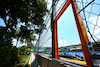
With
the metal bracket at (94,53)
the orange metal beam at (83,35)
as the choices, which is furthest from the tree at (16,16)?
the metal bracket at (94,53)

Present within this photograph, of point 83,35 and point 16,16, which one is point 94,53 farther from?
point 16,16

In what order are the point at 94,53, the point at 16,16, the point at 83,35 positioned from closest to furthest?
1. the point at 94,53
2. the point at 83,35
3. the point at 16,16

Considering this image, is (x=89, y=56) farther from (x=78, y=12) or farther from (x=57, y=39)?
(x=57, y=39)


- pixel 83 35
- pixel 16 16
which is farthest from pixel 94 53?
pixel 16 16

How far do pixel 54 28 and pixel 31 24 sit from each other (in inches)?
168

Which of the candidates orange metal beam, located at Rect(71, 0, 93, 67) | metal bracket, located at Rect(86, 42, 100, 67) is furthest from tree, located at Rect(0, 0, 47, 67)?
metal bracket, located at Rect(86, 42, 100, 67)

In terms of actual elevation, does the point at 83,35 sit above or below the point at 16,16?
below

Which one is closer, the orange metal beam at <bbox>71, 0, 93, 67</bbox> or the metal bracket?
the metal bracket

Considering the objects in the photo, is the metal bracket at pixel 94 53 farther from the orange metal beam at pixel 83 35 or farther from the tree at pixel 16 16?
the tree at pixel 16 16

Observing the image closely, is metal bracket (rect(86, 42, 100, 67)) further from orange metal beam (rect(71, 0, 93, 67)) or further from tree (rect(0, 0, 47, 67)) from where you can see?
tree (rect(0, 0, 47, 67))

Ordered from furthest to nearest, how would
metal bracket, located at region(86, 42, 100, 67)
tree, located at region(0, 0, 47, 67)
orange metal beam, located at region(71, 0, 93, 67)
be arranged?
tree, located at region(0, 0, 47, 67) → orange metal beam, located at region(71, 0, 93, 67) → metal bracket, located at region(86, 42, 100, 67)

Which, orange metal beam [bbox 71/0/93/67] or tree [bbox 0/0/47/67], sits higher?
tree [bbox 0/0/47/67]

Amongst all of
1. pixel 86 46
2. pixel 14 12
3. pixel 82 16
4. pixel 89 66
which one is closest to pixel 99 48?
pixel 86 46

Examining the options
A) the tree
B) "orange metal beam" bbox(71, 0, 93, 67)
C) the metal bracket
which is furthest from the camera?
the tree
